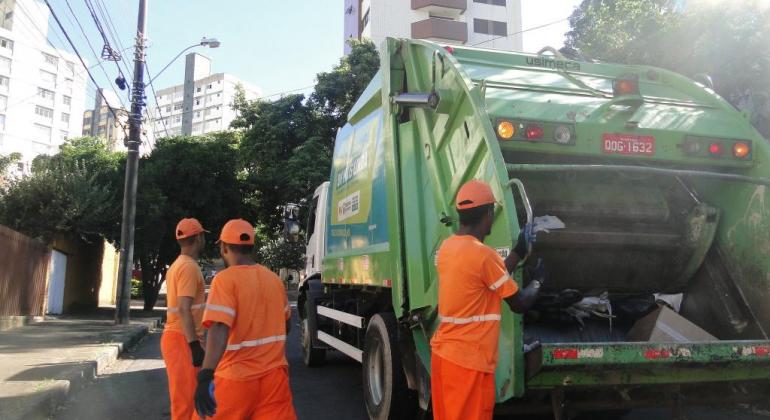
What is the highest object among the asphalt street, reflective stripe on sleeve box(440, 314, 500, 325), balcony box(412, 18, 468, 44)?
balcony box(412, 18, 468, 44)

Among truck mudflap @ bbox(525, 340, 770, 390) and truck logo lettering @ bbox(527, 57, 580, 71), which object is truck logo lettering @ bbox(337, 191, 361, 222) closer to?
truck logo lettering @ bbox(527, 57, 580, 71)

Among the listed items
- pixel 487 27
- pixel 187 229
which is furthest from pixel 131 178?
pixel 487 27

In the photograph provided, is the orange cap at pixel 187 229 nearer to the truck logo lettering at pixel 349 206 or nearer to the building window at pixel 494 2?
the truck logo lettering at pixel 349 206

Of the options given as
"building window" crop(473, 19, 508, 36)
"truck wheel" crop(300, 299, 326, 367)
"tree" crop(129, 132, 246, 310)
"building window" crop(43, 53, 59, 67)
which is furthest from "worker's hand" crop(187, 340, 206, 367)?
"building window" crop(43, 53, 59, 67)

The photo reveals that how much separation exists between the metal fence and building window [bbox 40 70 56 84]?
7045 cm

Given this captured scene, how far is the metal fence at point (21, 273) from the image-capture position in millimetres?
12188

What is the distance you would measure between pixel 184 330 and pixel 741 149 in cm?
392

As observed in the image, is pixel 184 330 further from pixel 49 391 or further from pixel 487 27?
pixel 487 27

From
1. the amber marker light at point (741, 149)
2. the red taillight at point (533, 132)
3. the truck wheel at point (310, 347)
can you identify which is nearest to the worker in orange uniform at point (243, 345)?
the red taillight at point (533, 132)

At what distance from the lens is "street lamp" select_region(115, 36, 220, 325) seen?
13539 millimetres

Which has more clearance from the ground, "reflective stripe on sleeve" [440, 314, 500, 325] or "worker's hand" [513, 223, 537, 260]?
"worker's hand" [513, 223, 537, 260]

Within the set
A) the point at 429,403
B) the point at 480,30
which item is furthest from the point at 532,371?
the point at 480,30

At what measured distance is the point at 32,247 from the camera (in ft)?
47.1

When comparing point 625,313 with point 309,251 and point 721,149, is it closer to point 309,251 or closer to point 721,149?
point 721,149
